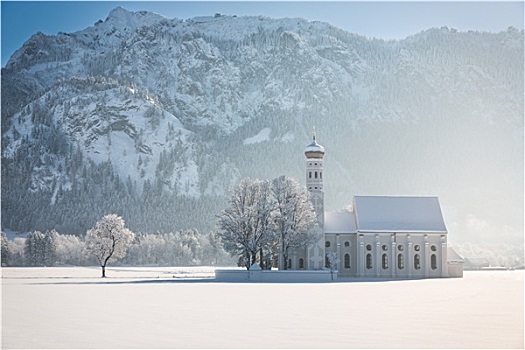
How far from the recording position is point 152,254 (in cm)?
18775

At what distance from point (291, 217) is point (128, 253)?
3779 inches

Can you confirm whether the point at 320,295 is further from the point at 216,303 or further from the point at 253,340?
the point at 253,340

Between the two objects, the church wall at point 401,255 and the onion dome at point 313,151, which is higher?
the onion dome at point 313,151

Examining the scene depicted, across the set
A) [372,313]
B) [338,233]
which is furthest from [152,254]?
[372,313]

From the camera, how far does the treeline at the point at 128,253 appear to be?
17388 cm

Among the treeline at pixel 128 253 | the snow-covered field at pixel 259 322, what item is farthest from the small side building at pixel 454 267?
the treeline at pixel 128 253

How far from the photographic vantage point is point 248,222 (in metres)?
93.6

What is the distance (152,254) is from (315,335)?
524ft

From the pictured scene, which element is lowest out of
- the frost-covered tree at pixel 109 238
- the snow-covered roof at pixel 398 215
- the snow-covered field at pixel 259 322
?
the snow-covered field at pixel 259 322

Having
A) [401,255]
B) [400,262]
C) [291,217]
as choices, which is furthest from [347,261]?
[291,217]

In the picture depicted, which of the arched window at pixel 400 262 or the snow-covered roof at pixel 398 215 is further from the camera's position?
the snow-covered roof at pixel 398 215

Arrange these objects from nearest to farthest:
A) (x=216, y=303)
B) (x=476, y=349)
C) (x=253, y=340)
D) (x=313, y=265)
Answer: (x=476, y=349) → (x=253, y=340) → (x=216, y=303) → (x=313, y=265)

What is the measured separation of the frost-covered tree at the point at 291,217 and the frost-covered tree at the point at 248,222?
135 cm

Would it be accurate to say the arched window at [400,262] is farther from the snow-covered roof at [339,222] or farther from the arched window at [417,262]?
the snow-covered roof at [339,222]
